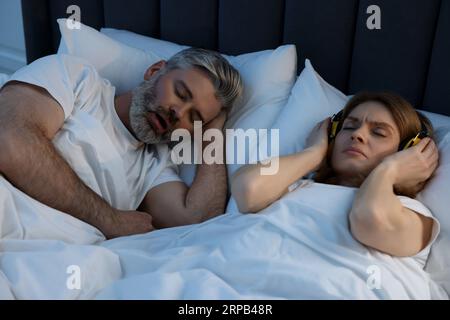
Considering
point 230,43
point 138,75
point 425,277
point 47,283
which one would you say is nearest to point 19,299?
point 47,283

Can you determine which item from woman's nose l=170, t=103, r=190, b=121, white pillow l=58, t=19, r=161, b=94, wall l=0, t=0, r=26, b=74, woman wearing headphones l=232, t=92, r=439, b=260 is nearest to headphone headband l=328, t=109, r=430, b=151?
woman wearing headphones l=232, t=92, r=439, b=260

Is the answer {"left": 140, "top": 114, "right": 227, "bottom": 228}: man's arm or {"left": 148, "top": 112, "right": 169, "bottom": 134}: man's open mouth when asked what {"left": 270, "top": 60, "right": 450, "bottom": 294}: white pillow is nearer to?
{"left": 140, "top": 114, "right": 227, "bottom": 228}: man's arm

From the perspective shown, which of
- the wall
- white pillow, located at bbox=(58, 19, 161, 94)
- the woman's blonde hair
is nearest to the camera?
the woman's blonde hair

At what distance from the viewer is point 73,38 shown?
1.65 m

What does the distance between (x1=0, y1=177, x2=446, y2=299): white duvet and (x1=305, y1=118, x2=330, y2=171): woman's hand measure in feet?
0.39

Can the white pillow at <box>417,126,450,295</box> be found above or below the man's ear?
below

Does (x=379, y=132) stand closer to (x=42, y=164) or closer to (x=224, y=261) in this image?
(x=224, y=261)

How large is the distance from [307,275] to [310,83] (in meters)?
0.66

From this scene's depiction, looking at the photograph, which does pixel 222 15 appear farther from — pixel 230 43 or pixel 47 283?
pixel 47 283

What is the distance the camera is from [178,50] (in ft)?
5.55

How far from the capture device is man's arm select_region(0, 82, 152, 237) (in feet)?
3.96

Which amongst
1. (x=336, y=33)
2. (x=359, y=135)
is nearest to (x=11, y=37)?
(x=336, y=33)

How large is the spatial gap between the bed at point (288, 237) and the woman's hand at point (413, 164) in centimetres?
5

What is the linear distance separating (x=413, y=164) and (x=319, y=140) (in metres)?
0.23
